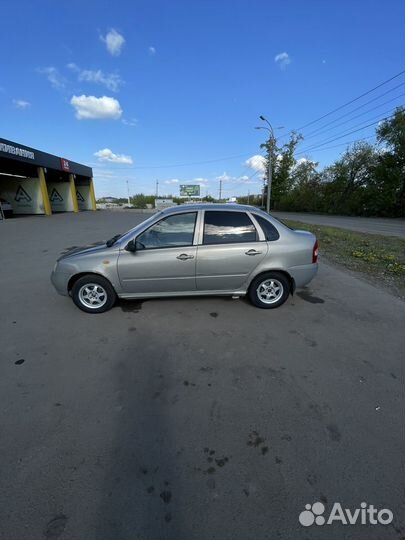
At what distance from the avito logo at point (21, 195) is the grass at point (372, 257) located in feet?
90.1

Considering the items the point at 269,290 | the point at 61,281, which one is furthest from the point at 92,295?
the point at 269,290

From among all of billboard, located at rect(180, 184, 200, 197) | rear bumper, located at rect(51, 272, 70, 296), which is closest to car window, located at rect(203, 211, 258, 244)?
rear bumper, located at rect(51, 272, 70, 296)

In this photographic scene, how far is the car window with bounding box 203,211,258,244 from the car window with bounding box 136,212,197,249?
0.25 m

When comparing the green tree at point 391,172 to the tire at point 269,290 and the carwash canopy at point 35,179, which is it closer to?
the tire at point 269,290

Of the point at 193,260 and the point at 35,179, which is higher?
the point at 35,179

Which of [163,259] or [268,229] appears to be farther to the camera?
[268,229]

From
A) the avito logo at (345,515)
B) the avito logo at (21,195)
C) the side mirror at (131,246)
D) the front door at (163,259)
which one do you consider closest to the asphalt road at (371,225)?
the front door at (163,259)

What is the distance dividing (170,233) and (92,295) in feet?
5.28

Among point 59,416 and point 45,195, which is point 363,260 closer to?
point 59,416

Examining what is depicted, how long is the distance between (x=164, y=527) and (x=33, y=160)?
2642 centimetres

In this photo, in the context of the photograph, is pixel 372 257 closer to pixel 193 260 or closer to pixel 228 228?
pixel 228 228

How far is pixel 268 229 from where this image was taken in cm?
396

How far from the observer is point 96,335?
3365mm

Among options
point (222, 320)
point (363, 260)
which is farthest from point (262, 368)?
point (363, 260)
